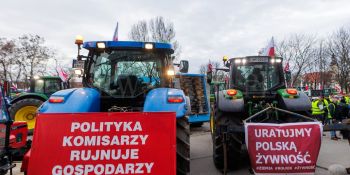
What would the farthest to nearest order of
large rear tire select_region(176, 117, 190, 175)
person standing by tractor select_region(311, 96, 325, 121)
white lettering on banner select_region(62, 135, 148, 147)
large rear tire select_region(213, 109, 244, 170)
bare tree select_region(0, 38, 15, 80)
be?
bare tree select_region(0, 38, 15, 80) < person standing by tractor select_region(311, 96, 325, 121) < large rear tire select_region(213, 109, 244, 170) < large rear tire select_region(176, 117, 190, 175) < white lettering on banner select_region(62, 135, 148, 147)

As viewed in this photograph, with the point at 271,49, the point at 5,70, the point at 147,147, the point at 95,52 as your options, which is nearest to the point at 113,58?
the point at 95,52

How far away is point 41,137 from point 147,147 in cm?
117

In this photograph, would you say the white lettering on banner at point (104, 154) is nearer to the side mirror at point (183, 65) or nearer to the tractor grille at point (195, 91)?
the side mirror at point (183, 65)

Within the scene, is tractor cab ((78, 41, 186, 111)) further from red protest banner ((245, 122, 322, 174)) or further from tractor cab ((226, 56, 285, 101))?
tractor cab ((226, 56, 285, 101))

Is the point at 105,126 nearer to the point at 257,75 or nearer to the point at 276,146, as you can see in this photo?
the point at 276,146

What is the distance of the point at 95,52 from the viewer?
530cm

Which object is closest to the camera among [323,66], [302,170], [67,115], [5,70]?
[67,115]

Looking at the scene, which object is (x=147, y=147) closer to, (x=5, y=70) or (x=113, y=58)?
(x=113, y=58)

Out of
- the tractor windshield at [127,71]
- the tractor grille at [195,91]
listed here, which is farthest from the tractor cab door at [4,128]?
the tractor grille at [195,91]

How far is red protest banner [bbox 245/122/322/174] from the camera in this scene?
4461 mm

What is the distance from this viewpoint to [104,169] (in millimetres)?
3424

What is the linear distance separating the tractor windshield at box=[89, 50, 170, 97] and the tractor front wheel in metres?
7.08

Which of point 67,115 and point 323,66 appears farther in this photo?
point 323,66

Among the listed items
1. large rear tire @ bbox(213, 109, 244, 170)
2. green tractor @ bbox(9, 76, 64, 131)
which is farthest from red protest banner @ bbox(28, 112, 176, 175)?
green tractor @ bbox(9, 76, 64, 131)
